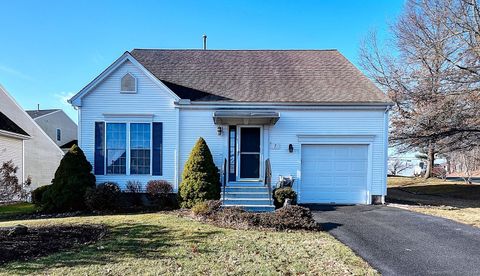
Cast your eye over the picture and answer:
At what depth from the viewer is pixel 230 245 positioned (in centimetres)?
638

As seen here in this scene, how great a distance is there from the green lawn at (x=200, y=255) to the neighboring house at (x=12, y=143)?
12.1 m

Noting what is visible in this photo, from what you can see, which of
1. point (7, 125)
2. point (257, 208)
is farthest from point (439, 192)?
point (7, 125)

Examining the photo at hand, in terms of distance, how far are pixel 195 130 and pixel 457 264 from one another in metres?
9.13

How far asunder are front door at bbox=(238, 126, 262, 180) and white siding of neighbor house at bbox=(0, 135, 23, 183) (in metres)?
12.5

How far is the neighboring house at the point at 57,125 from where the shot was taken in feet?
87.9

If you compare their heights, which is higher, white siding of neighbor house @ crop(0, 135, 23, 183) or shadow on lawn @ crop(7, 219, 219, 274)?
white siding of neighbor house @ crop(0, 135, 23, 183)

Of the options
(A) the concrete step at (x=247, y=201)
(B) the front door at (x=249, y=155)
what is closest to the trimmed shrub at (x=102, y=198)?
(A) the concrete step at (x=247, y=201)

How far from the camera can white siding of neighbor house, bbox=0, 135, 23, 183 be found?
51.3 feet

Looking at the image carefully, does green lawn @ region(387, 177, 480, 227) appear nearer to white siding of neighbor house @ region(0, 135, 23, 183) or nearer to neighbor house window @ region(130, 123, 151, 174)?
neighbor house window @ region(130, 123, 151, 174)

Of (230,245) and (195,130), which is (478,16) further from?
(230,245)

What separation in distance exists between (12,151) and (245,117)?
13.6m

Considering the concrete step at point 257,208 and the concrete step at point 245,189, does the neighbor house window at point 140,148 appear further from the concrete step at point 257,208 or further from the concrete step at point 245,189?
the concrete step at point 257,208

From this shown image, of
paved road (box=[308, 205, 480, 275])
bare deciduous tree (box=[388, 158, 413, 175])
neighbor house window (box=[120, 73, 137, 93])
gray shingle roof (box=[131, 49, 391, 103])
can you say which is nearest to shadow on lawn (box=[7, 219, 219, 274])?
paved road (box=[308, 205, 480, 275])

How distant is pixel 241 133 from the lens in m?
12.3
